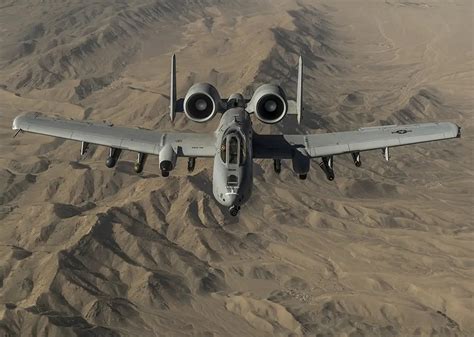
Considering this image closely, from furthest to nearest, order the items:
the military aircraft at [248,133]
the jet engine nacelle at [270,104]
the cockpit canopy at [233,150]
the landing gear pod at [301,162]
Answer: the jet engine nacelle at [270,104], the military aircraft at [248,133], the landing gear pod at [301,162], the cockpit canopy at [233,150]

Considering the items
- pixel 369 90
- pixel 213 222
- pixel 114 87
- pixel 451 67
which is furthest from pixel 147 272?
pixel 451 67

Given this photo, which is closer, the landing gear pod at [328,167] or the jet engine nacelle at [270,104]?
the landing gear pod at [328,167]

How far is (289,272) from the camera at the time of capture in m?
71.8

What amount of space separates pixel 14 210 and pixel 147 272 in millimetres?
29438

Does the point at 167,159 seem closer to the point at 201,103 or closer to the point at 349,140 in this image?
the point at 201,103

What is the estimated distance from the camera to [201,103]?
115 ft

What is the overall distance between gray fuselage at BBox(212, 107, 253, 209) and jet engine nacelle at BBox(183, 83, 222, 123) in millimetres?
5000

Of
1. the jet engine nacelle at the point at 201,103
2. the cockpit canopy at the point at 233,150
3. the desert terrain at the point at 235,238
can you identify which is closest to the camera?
the cockpit canopy at the point at 233,150

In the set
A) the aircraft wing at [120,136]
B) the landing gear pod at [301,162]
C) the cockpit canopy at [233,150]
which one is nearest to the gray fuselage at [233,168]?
the cockpit canopy at [233,150]

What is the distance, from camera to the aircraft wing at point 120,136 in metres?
33.6

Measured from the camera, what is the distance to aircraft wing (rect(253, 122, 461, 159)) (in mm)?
33812

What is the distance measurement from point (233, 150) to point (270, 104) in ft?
25.1

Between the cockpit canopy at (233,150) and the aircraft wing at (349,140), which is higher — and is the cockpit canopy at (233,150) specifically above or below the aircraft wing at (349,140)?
below

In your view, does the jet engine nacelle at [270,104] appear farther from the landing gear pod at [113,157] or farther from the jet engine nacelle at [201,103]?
the landing gear pod at [113,157]
